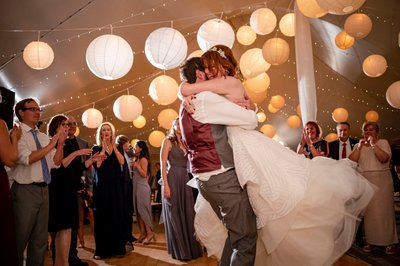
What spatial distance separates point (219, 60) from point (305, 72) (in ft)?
9.75

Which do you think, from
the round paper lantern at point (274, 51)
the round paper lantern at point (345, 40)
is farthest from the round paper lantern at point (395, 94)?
the round paper lantern at point (274, 51)

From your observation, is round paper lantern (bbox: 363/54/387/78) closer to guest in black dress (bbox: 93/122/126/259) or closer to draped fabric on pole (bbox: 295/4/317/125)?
draped fabric on pole (bbox: 295/4/317/125)

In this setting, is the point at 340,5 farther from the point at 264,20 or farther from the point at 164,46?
the point at 164,46

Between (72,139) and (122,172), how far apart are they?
900mm

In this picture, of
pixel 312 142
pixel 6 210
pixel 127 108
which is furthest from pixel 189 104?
pixel 127 108

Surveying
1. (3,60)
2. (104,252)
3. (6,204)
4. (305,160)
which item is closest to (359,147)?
(305,160)

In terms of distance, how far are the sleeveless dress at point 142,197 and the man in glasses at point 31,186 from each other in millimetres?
2589

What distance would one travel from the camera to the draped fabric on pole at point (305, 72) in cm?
449

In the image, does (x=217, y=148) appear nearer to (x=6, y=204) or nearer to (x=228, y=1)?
(x=6, y=204)

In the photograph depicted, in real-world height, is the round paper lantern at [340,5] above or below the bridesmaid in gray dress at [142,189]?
above

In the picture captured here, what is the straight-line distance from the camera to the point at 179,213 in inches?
148

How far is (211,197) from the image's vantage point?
6.20 ft

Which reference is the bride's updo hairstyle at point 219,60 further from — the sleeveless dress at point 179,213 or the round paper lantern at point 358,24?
the round paper lantern at point 358,24

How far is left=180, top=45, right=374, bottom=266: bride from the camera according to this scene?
5.89 ft
